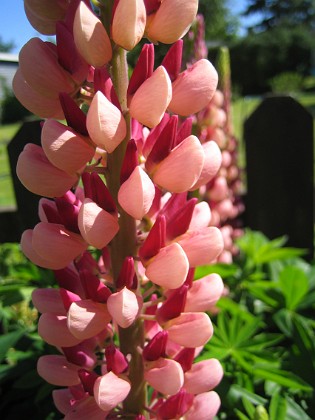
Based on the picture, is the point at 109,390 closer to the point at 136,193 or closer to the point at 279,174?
the point at 136,193

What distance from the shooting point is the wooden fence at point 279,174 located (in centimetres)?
204

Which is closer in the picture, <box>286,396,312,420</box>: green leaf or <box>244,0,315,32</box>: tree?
<box>286,396,312,420</box>: green leaf

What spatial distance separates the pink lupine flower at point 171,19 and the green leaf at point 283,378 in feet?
2.08

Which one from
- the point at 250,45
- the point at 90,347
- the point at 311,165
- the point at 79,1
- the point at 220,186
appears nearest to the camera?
the point at 79,1

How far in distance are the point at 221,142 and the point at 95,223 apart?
92 cm

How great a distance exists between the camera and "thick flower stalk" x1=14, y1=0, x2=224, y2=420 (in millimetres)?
596

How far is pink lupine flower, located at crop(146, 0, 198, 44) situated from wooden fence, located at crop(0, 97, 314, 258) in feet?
4.85

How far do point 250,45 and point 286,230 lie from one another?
74.9 feet

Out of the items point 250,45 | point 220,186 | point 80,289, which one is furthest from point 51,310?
point 250,45

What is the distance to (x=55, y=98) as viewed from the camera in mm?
628

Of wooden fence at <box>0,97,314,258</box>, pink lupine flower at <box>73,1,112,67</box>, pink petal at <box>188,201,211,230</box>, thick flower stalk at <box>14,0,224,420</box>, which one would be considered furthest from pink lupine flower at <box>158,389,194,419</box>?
wooden fence at <box>0,97,314,258</box>

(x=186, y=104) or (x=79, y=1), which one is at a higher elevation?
(x=79, y=1)

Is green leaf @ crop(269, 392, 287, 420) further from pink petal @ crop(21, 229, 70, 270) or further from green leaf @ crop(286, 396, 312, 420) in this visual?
pink petal @ crop(21, 229, 70, 270)

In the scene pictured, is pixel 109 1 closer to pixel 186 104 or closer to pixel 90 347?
pixel 186 104
